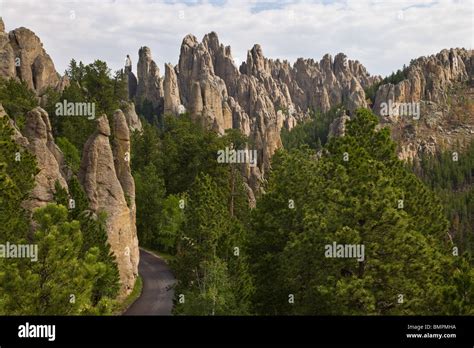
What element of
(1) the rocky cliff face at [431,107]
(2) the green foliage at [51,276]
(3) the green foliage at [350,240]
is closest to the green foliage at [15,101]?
(3) the green foliage at [350,240]

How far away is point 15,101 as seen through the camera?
157 ft

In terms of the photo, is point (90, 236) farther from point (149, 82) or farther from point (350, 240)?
point (149, 82)

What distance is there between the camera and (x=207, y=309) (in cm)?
2672

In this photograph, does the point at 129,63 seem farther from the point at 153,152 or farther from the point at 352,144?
the point at 352,144

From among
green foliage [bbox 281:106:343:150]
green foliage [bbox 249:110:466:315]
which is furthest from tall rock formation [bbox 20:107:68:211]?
green foliage [bbox 281:106:343:150]

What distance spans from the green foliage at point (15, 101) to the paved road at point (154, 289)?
17.9 meters

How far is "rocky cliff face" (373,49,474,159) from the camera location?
542ft

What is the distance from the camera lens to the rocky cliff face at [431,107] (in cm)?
16525

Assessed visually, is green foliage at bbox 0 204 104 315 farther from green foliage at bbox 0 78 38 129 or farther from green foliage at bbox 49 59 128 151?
green foliage at bbox 49 59 128 151

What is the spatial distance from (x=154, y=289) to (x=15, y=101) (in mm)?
22517

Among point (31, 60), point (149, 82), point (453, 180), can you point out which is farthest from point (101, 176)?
point (149, 82)

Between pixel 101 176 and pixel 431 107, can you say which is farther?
pixel 431 107
